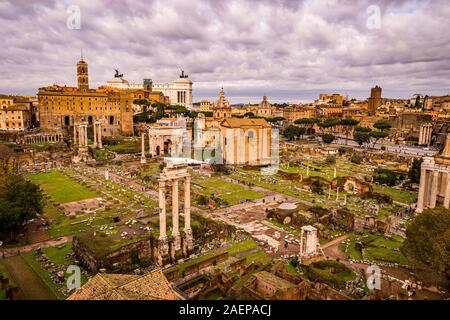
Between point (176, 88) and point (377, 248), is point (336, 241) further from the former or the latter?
point (176, 88)

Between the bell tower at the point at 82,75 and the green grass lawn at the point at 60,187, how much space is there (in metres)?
46.1

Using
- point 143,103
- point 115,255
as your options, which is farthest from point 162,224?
point 143,103

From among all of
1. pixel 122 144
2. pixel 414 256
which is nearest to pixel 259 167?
pixel 122 144

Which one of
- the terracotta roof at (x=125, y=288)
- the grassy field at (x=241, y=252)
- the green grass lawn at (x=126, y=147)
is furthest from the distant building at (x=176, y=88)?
the terracotta roof at (x=125, y=288)

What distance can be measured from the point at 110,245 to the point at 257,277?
12.2m

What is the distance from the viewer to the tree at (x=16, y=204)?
2875 centimetres

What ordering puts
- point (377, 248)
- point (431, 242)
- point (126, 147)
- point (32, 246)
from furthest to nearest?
point (126, 147), point (377, 248), point (32, 246), point (431, 242)

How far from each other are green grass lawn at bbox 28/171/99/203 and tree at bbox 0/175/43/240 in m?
11.2

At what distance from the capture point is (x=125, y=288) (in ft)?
49.5

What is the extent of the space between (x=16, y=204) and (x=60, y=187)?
67.9 feet

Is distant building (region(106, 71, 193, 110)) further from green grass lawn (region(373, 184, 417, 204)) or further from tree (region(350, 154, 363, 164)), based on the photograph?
green grass lawn (region(373, 184, 417, 204))

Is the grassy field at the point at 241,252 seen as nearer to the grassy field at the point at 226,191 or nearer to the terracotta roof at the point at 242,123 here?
the grassy field at the point at 226,191

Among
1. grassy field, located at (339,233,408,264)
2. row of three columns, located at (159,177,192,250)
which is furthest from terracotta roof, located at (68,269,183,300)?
grassy field, located at (339,233,408,264)

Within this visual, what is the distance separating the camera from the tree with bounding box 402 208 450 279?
70.9ft
